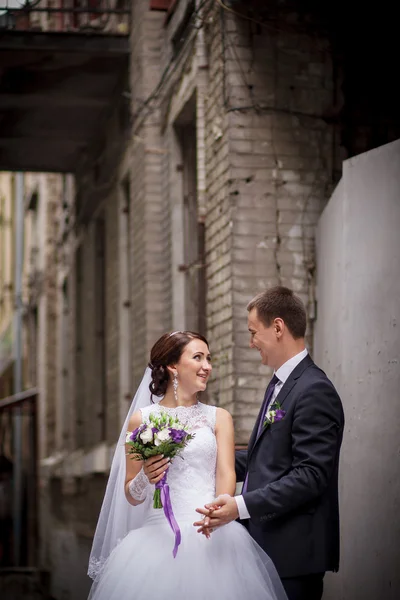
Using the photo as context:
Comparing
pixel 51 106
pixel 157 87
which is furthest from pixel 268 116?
pixel 51 106

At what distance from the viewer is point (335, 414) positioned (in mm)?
5000

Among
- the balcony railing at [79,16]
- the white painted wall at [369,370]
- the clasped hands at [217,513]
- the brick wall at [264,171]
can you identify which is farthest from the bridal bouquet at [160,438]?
the balcony railing at [79,16]

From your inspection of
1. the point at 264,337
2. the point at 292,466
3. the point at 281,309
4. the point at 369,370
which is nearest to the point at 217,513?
the point at 292,466

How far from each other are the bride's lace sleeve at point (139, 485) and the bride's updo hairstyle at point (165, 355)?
0.46 m

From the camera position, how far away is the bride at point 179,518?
205 inches

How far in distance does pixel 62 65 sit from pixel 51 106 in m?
1.25

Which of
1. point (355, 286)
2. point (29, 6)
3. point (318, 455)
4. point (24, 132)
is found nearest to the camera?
point (318, 455)

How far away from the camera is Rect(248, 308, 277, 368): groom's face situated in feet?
17.2

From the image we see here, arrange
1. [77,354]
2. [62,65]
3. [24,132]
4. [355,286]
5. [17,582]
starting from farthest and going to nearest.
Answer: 1. [77,354]
2. [24,132]
3. [17,582]
4. [62,65]
5. [355,286]

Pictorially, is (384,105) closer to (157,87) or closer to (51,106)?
(157,87)

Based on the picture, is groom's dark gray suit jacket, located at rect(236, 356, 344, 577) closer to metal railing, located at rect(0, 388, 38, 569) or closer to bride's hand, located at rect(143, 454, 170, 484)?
bride's hand, located at rect(143, 454, 170, 484)

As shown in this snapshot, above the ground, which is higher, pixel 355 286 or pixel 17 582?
pixel 355 286

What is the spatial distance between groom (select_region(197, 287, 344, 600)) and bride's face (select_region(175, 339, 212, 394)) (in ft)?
1.43

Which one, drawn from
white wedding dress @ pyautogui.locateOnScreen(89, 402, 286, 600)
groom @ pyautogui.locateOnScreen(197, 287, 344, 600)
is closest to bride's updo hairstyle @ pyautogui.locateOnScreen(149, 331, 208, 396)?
white wedding dress @ pyautogui.locateOnScreen(89, 402, 286, 600)
